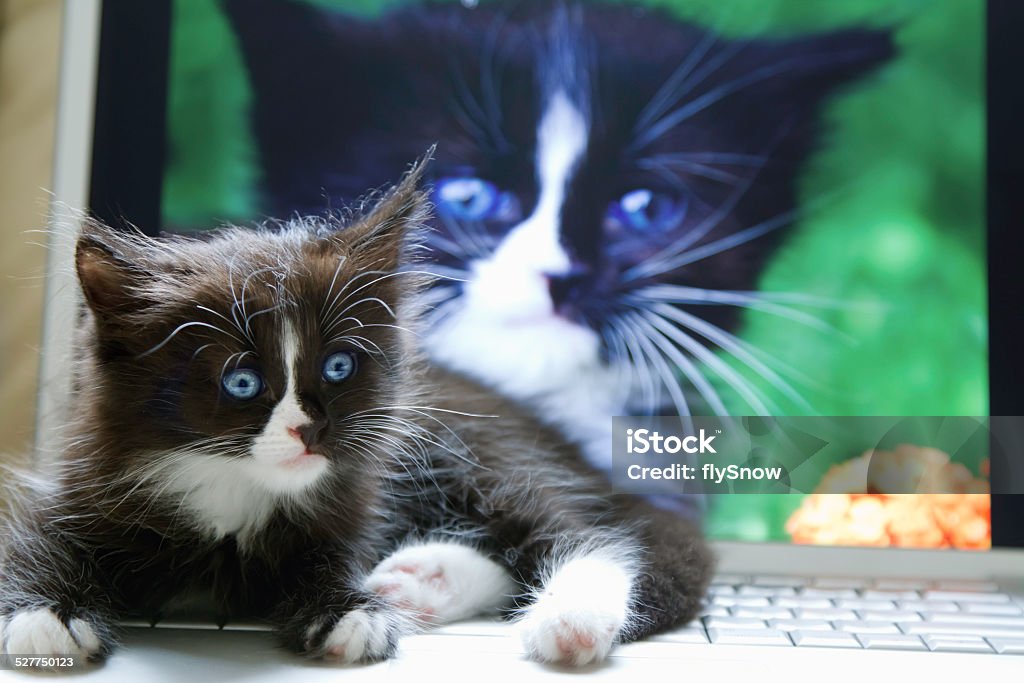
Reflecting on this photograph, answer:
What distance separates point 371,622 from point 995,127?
41.6 inches

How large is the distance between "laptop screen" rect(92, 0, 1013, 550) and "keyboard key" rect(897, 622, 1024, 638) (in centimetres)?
26

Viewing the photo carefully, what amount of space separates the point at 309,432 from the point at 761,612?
59 cm

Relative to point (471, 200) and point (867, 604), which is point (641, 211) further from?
point (867, 604)

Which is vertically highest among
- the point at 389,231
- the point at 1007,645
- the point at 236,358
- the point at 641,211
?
the point at 641,211

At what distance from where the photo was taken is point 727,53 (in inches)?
49.9

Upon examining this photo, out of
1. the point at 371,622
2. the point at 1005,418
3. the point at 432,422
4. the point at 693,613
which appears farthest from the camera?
the point at 1005,418

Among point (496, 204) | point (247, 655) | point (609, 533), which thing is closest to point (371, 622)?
point (247, 655)

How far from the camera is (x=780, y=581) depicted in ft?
4.06

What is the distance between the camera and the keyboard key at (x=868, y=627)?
970mm

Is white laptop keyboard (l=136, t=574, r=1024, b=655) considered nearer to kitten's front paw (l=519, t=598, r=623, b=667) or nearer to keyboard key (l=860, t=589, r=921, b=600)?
keyboard key (l=860, t=589, r=921, b=600)

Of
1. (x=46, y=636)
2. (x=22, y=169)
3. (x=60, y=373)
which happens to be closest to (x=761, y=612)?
A: (x=46, y=636)

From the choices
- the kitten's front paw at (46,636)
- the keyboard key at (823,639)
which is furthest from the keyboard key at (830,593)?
the kitten's front paw at (46,636)

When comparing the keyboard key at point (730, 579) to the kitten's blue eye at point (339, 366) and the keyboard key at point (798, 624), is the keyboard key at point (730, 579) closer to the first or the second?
the keyboard key at point (798, 624)

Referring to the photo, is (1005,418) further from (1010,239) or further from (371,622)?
(371,622)
